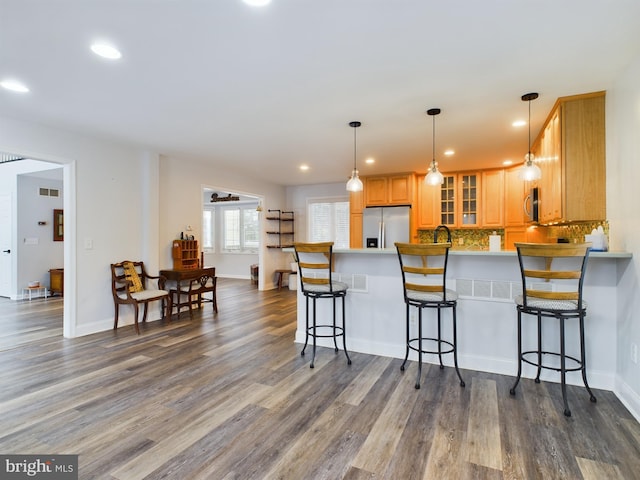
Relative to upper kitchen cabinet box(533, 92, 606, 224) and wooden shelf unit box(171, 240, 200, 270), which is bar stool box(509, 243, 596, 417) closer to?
upper kitchen cabinet box(533, 92, 606, 224)

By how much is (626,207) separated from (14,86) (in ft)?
15.9

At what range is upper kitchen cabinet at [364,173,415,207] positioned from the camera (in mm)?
6418

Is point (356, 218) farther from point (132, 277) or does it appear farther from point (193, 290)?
point (132, 277)

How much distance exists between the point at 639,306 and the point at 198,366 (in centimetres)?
347

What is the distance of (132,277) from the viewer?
455cm

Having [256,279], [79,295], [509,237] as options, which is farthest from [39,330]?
[509,237]

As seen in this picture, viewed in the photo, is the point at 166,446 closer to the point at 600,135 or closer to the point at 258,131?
the point at 258,131

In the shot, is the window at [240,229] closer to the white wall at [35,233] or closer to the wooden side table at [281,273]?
the wooden side table at [281,273]

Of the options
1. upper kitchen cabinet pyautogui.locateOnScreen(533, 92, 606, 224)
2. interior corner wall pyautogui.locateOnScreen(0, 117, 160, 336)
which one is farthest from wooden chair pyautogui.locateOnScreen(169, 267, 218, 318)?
upper kitchen cabinet pyautogui.locateOnScreen(533, 92, 606, 224)

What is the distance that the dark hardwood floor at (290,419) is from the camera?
177cm

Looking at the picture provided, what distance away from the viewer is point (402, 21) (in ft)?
6.35

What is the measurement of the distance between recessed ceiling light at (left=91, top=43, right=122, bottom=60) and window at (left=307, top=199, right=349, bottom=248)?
581 cm

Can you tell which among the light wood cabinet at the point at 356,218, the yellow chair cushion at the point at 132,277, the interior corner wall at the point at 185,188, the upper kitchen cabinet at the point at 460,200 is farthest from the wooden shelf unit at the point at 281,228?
the upper kitchen cabinet at the point at 460,200

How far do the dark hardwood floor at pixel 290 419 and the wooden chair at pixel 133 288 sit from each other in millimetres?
886
